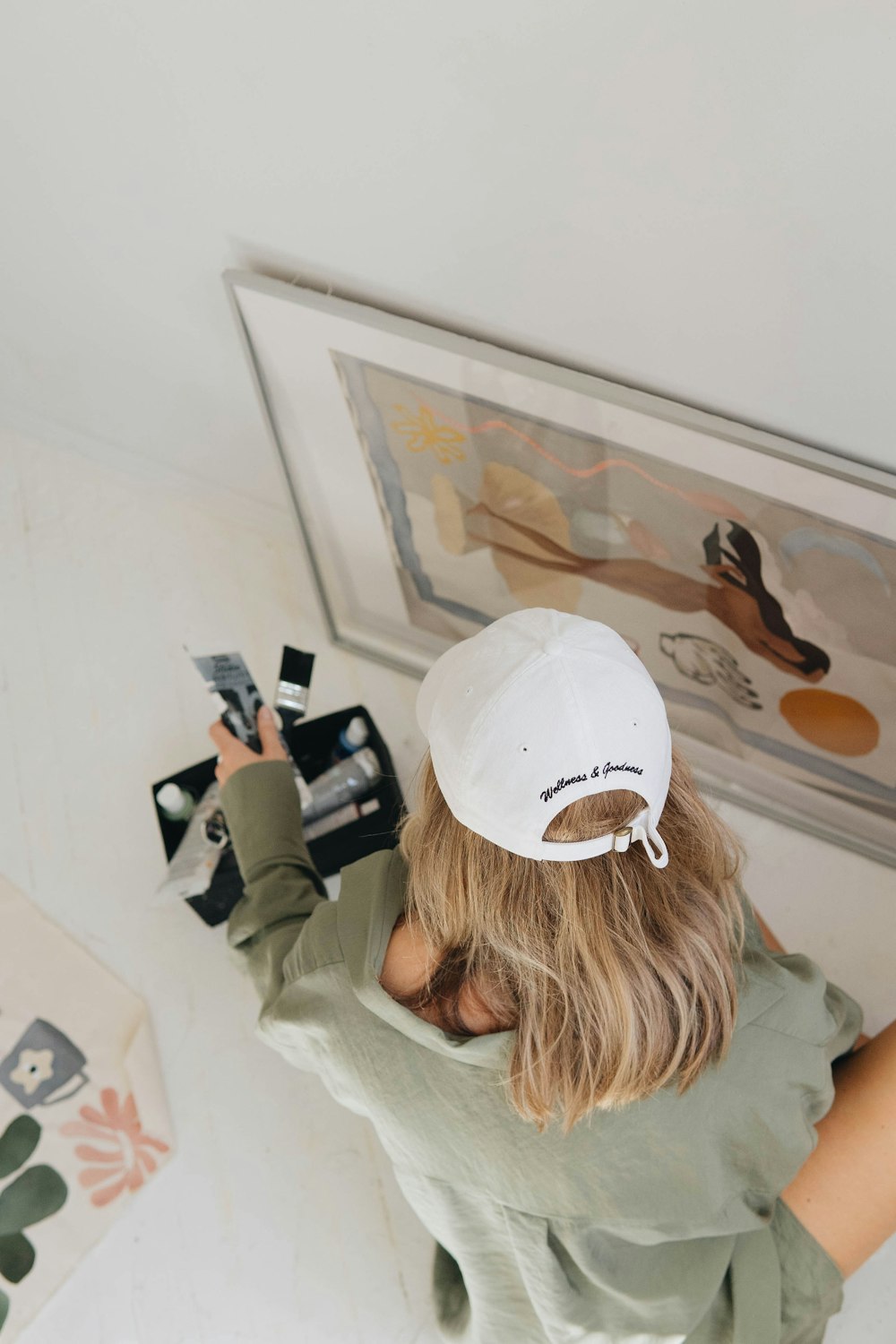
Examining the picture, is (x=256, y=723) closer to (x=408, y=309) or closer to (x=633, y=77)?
(x=408, y=309)

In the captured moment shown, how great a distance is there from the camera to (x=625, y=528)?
1.06 metres

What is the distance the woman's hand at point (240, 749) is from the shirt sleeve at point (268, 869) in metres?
0.02

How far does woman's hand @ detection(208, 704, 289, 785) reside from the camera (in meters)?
1.19

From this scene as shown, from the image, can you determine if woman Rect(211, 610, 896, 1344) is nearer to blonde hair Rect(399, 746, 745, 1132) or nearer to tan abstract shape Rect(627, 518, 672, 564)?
blonde hair Rect(399, 746, 745, 1132)

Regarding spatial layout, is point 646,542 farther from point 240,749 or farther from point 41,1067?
point 41,1067

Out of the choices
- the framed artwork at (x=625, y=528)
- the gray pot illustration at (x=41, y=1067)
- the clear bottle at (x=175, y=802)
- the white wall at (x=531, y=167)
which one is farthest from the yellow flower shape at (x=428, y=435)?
the gray pot illustration at (x=41, y=1067)

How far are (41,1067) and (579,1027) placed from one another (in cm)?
90

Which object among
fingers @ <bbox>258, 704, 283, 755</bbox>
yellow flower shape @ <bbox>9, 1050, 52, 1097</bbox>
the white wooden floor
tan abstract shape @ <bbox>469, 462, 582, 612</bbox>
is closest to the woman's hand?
fingers @ <bbox>258, 704, 283, 755</bbox>

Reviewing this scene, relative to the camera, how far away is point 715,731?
1265 millimetres

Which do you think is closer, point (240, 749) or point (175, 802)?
point (240, 749)

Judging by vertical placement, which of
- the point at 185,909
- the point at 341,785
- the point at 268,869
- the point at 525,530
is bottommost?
the point at 185,909

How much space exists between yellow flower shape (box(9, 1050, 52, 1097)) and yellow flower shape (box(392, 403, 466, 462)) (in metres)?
0.94

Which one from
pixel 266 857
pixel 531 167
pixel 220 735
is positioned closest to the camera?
pixel 531 167

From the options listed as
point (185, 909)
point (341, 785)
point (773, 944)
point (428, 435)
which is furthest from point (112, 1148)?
point (428, 435)
